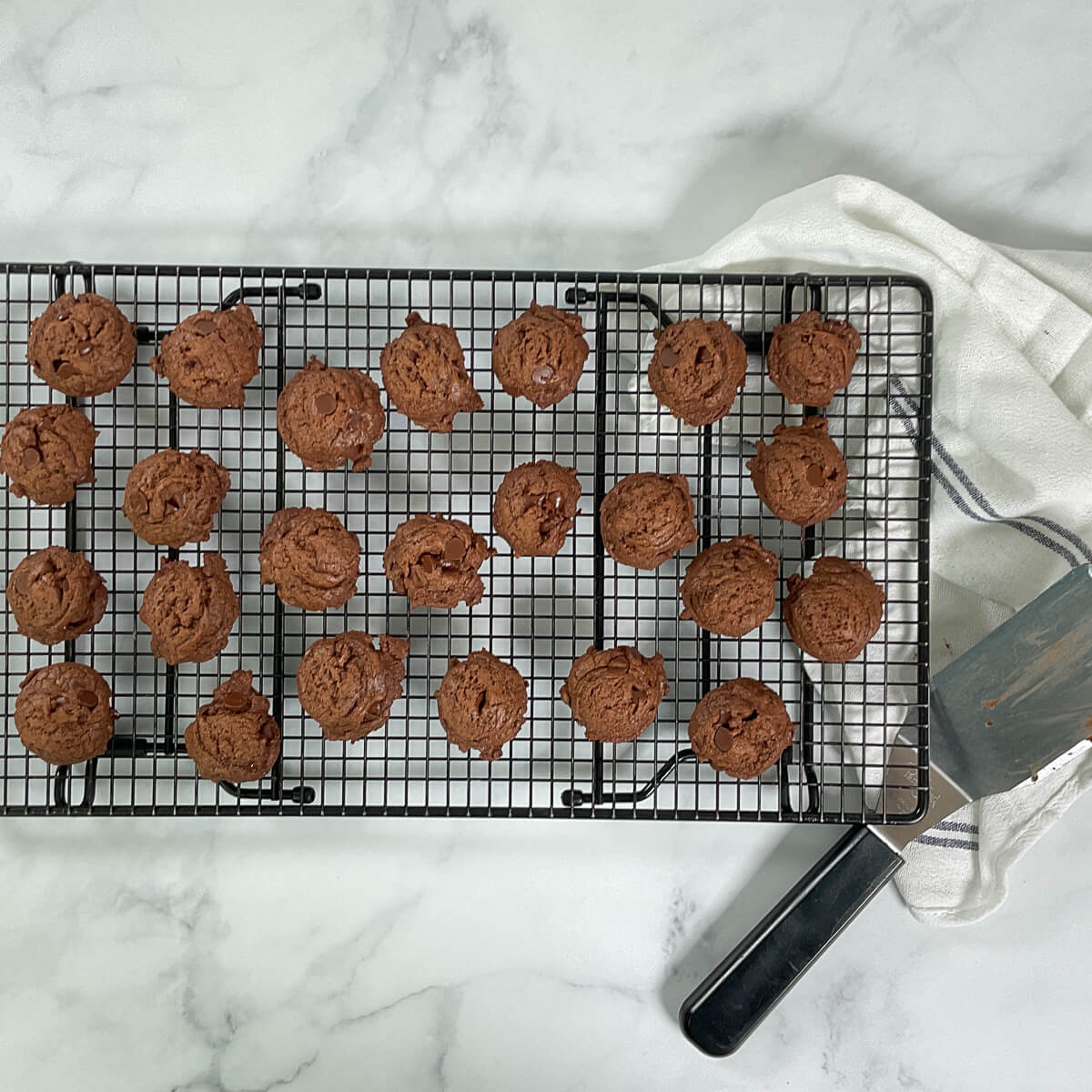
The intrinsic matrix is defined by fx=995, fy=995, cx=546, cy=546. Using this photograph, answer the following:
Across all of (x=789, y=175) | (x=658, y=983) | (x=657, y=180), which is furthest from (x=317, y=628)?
(x=789, y=175)

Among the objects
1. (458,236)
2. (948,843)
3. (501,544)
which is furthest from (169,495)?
(948,843)

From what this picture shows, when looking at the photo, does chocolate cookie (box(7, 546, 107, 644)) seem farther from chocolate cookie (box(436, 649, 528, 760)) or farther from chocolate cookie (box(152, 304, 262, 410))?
chocolate cookie (box(436, 649, 528, 760))

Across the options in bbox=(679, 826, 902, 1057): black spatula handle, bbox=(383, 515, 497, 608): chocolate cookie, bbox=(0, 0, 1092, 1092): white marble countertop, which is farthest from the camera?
bbox=(0, 0, 1092, 1092): white marble countertop

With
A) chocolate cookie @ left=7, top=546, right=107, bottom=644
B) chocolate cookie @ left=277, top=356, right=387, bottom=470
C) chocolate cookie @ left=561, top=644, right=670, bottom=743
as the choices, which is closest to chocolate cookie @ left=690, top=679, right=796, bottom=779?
chocolate cookie @ left=561, top=644, right=670, bottom=743

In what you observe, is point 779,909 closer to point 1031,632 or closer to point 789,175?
point 1031,632

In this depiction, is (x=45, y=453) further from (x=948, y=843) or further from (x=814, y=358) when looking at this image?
(x=948, y=843)

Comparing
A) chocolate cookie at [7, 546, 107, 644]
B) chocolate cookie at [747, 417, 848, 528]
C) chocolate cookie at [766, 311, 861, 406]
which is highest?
chocolate cookie at [766, 311, 861, 406]

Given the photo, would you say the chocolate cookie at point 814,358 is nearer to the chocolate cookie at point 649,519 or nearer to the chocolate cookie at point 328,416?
the chocolate cookie at point 649,519
